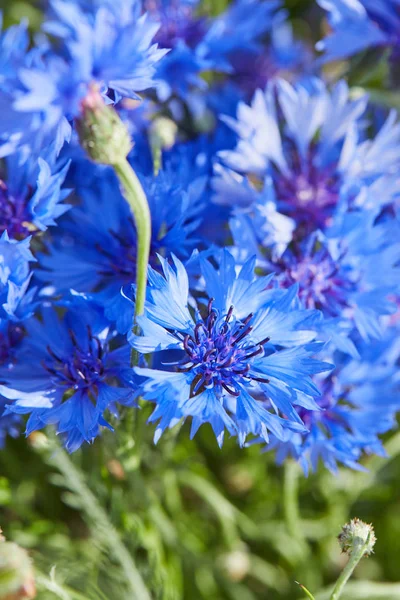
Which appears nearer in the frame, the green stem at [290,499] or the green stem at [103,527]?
the green stem at [103,527]

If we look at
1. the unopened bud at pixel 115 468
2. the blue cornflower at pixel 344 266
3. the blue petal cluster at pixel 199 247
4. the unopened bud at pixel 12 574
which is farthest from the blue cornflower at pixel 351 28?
the unopened bud at pixel 12 574

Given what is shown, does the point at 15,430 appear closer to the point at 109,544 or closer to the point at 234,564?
the point at 109,544

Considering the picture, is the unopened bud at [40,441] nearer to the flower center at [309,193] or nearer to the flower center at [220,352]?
the flower center at [220,352]

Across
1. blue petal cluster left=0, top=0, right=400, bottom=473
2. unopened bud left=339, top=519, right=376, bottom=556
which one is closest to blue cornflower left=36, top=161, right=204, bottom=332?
blue petal cluster left=0, top=0, right=400, bottom=473

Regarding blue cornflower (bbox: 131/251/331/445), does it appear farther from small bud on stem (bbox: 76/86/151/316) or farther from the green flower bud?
the green flower bud

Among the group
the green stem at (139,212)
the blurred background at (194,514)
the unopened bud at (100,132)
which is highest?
the unopened bud at (100,132)

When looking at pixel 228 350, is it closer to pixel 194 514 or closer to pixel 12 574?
pixel 12 574

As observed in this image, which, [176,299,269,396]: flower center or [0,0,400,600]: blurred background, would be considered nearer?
[176,299,269,396]: flower center
